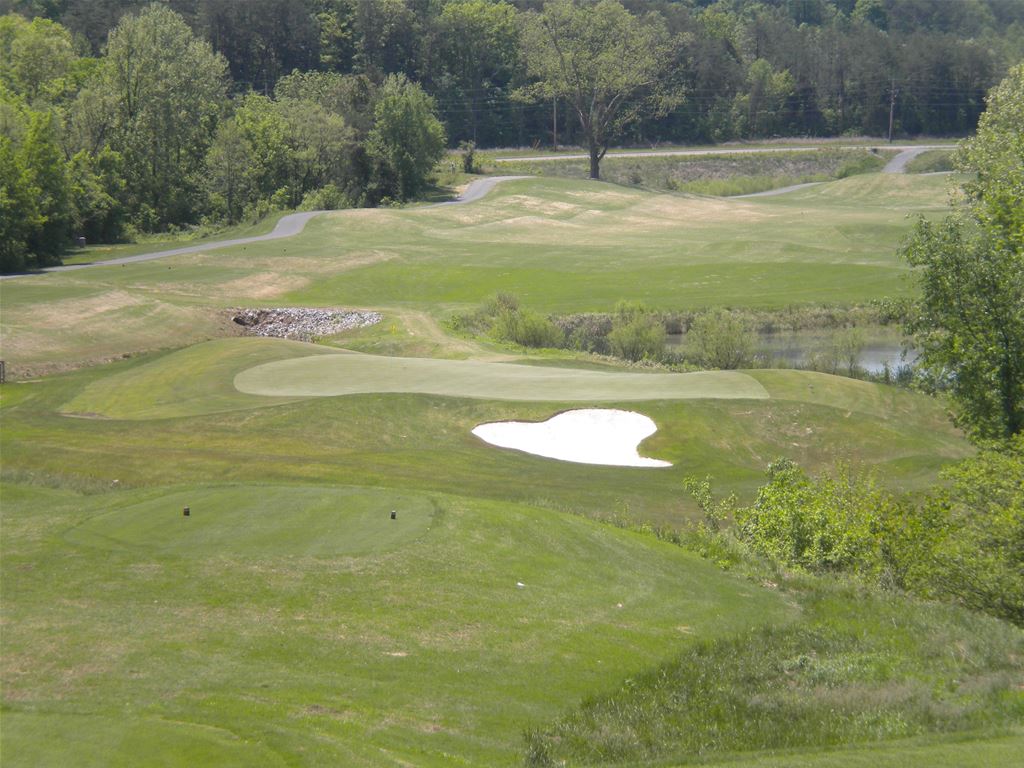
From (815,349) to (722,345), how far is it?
7.40 m

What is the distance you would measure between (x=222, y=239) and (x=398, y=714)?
70.6 metres

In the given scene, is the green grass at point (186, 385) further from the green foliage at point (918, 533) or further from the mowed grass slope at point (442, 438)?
the green foliage at point (918, 533)

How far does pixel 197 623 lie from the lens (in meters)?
13.1

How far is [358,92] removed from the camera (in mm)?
99375

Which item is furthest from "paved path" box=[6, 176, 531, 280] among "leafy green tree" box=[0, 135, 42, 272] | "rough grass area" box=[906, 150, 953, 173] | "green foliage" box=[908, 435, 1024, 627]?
"green foliage" box=[908, 435, 1024, 627]

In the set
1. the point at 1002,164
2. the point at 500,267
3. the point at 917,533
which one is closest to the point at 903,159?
the point at 500,267

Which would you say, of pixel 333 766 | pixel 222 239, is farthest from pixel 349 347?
pixel 333 766

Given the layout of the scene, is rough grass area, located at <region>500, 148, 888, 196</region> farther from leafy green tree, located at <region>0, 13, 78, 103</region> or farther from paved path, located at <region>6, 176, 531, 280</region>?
leafy green tree, located at <region>0, 13, 78, 103</region>

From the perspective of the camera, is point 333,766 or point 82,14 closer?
point 333,766

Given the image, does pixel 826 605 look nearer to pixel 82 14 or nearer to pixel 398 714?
pixel 398 714

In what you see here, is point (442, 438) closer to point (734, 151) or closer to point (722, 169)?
point (722, 169)

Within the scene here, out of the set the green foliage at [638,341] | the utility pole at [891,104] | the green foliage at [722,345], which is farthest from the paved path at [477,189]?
the utility pole at [891,104]

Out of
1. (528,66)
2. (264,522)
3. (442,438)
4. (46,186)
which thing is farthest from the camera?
(528,66)

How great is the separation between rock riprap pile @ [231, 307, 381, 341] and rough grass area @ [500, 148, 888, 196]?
206 feet
